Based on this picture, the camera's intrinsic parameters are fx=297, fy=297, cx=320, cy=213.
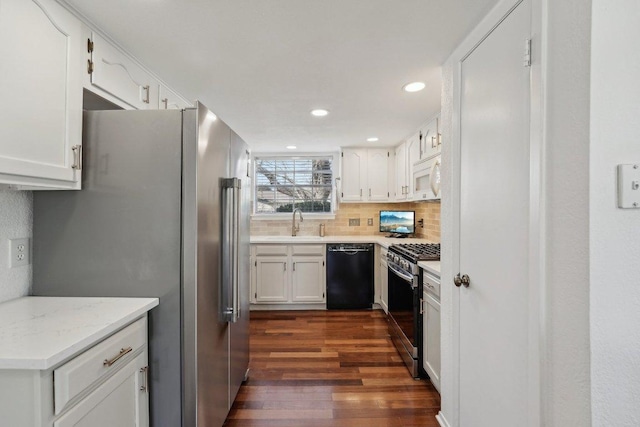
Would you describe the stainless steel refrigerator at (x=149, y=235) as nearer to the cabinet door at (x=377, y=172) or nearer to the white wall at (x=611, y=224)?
the white wall at (x=611, y=224)

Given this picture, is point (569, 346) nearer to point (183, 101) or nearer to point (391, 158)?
point (183, 101)

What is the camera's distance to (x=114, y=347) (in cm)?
112

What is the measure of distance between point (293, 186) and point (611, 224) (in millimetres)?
3967

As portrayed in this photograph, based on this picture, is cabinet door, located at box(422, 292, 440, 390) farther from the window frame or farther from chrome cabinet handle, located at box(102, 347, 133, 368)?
the window frame

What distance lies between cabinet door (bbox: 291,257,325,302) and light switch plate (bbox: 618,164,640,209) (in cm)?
326

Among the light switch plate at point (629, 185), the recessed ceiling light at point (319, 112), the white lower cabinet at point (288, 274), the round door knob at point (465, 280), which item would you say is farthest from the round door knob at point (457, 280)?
the white lower cabinet at point (288, 274)

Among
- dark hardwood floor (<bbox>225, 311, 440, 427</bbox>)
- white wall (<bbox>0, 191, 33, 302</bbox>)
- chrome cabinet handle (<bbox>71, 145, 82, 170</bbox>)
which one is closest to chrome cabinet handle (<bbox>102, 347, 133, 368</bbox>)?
white wall (<bbox>0, 191, 33, 302</bbox>)

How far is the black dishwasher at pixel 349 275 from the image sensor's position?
387 cm

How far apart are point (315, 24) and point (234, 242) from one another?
122cm

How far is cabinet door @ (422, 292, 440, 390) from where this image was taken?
2004 millimetres

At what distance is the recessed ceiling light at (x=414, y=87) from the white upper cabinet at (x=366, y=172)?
1.97 metres

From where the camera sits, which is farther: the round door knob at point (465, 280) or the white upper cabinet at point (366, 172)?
the white upper cabinet at point (366, 172)

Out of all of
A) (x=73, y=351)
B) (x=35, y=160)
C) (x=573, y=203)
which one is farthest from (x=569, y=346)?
(x=35, y=160)

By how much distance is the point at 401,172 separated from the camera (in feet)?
12.5
